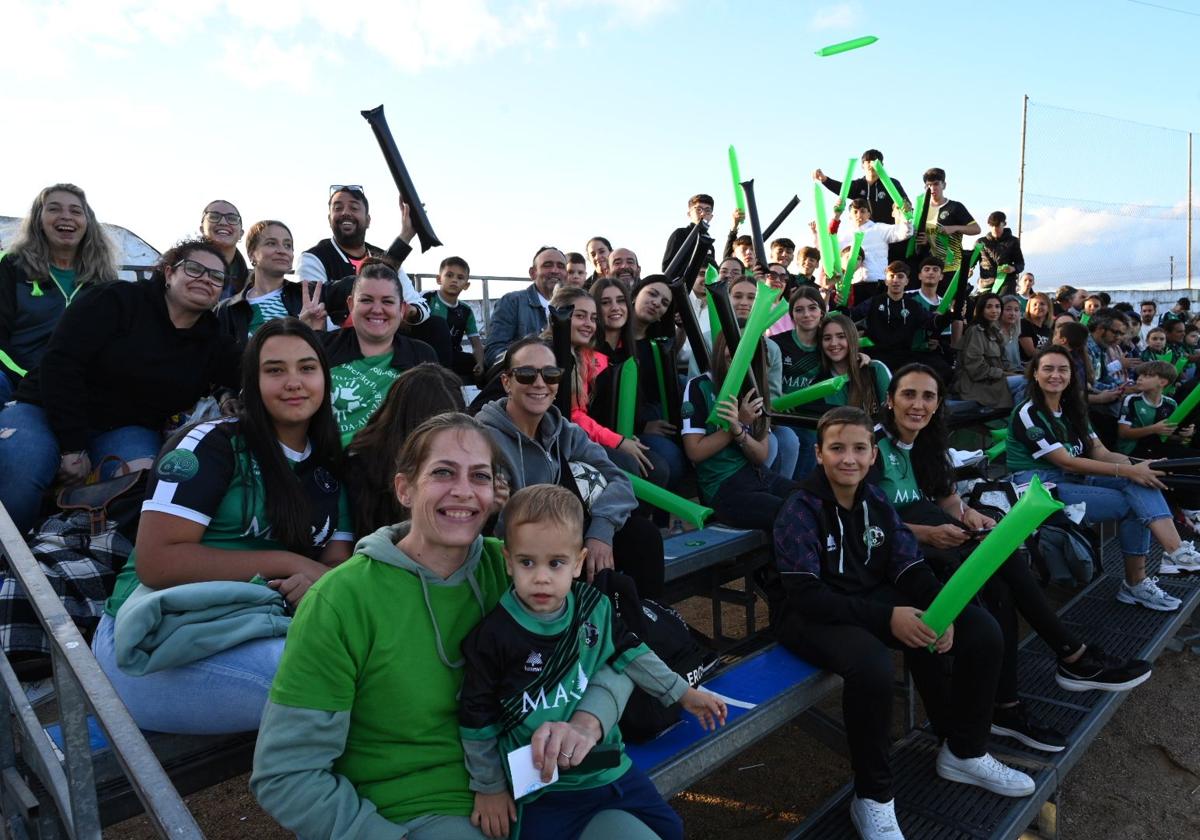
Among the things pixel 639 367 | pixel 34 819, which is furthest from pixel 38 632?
pixel 639 367

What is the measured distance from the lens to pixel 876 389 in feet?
17.2

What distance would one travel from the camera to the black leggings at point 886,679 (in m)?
2.65

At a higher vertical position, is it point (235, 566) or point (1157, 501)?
point (235, 566)

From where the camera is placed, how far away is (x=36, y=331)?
3645mm

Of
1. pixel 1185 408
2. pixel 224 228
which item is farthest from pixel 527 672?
pixel 1185 408

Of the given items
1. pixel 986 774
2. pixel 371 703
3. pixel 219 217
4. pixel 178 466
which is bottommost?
pixel 986 774

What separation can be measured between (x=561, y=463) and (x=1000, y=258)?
919 centimetres

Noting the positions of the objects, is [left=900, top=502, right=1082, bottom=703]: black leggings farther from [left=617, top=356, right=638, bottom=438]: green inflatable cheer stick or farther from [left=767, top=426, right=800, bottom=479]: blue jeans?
[left=617, top=356, right=638, bottom=438]: green inflatable cheer stick

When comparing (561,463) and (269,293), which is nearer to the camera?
(561,463)

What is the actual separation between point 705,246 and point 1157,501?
362 centimetres

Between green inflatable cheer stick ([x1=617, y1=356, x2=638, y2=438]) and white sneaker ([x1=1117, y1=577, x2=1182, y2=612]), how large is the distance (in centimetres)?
336

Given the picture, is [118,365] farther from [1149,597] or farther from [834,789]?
[1149,597]

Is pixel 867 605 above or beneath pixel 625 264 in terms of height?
beneath

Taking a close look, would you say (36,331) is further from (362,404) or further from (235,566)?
(235,566)
